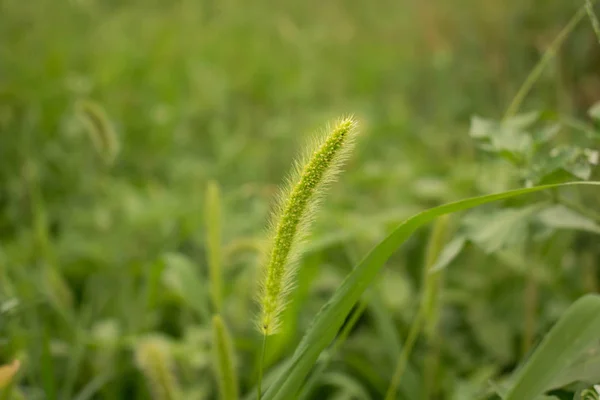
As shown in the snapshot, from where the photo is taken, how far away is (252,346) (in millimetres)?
1477

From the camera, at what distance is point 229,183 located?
2.45 metres

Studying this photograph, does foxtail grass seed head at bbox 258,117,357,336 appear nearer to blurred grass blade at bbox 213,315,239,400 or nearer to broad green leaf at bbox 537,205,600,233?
blurred grass blade at bbox 213,315,239,400

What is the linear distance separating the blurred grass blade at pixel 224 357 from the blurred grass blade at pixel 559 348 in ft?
1.30

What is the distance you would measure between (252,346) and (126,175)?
4.42 feet

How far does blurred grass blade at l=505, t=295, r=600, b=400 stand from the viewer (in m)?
0.68

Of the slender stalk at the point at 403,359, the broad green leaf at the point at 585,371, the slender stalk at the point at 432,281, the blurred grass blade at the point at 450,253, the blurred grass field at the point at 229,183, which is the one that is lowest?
the blurred grass field at the point at 229,183

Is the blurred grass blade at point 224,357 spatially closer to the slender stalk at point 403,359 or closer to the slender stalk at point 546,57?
the slender stalk at point 403,359

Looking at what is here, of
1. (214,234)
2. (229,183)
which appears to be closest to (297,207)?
(214,234)

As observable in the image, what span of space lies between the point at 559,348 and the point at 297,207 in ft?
1.07

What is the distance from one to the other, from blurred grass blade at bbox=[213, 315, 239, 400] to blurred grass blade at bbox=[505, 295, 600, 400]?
397mm

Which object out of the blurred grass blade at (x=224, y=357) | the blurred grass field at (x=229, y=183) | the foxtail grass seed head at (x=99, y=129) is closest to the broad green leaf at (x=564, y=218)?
the blurred grass field at (x=229, y=183)

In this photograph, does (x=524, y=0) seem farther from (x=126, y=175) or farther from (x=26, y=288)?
(x=26, y=288)

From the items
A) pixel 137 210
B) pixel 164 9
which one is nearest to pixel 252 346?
pixel 137 210

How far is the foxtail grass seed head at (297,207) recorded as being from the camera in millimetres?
679
